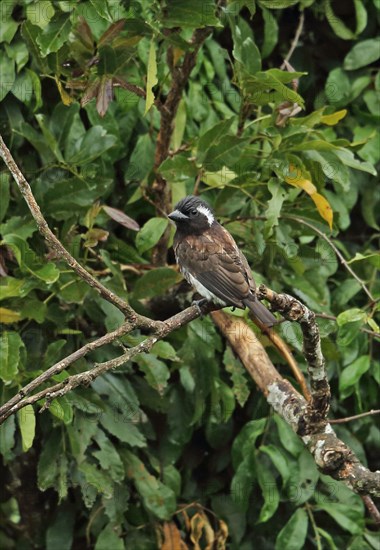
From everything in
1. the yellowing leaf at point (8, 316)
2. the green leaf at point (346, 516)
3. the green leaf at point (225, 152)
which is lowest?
the green leaf at point (346, 516)

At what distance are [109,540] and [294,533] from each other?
74cm

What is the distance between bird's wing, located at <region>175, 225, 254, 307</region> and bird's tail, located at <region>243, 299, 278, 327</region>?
34mm

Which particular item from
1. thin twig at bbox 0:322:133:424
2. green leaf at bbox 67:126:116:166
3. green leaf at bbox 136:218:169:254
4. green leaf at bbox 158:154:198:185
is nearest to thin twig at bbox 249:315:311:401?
green leaf at bbox 136:218:169:254

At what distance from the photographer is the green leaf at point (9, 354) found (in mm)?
3596

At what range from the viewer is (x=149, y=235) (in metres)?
3.97

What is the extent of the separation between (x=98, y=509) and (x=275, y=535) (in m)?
0.82

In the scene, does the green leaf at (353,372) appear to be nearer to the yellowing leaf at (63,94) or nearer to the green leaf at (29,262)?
the green leaf at (29,262)

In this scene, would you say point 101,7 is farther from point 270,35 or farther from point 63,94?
point 270,35

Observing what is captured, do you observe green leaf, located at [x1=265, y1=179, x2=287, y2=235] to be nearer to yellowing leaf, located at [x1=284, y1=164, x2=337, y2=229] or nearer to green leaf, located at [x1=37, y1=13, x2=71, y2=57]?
yellowing leaf, located at [x1=284, y1=164, x2=337, y2=229]

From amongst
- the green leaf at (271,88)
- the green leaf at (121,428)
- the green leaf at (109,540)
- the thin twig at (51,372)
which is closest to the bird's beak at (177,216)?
the green leaf at (271,88)

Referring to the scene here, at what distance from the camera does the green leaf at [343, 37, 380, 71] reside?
Answer: 15.7ft

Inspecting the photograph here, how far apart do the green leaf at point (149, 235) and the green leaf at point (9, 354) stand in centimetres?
61

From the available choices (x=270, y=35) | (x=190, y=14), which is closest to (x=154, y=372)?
(x=190, y=14)

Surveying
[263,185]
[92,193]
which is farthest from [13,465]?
[263,185]
